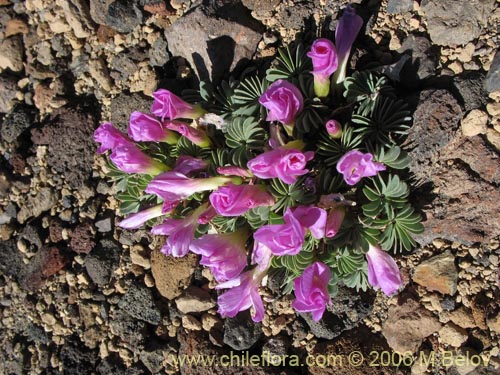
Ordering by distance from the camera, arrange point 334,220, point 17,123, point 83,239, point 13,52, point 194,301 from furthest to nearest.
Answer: point 13,52 → point 17,123 → point 83,239 → point 194,301 → point 334,220

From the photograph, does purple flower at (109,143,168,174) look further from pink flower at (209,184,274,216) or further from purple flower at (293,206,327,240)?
purple flower at (293,206,327,240)

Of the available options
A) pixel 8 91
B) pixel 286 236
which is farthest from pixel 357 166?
pixel 8 91

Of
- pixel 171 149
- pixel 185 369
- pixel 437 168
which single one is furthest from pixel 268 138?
pixel 185 369

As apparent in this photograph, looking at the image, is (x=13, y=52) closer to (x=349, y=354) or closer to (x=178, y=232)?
(x=178, y=232)

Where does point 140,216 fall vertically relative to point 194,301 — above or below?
above

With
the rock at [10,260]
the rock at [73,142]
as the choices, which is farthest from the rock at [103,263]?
the rock at [10,260]

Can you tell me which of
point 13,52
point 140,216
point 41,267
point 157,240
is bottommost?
point 41,267
